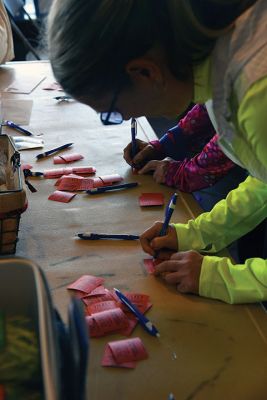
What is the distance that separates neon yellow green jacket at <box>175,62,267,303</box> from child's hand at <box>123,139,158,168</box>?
314 millimetres

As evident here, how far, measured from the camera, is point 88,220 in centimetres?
107

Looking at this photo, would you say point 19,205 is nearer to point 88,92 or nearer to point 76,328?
point 88,92

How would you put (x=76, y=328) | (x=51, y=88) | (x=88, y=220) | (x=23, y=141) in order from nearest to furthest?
(x=76, y=328) < (x=88, y=220) < (x=23, y=141) < (x=51, y=88)

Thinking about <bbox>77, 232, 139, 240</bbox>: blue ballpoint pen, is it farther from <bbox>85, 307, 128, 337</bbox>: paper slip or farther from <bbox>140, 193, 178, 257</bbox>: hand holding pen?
<bbox>85, 307, 128, 337</bbox>: paper slip

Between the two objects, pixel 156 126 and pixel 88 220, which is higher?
pixel 88 220

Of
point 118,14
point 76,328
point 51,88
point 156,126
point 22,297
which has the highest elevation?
point 118,14

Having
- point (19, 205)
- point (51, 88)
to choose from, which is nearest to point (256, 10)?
point (19, 205)

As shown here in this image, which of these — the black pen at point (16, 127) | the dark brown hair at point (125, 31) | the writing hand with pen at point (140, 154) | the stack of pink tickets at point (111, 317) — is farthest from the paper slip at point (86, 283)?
the black pen at point (16, 127)

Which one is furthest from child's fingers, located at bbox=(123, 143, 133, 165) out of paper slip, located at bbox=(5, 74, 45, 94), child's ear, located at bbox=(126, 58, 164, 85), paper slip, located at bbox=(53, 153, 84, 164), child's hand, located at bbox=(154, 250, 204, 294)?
paper slip, located at bbox=(5, 74, 45, 94)

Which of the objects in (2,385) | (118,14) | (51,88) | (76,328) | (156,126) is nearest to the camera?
(76,328)

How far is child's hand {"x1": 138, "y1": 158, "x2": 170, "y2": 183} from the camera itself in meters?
1.21

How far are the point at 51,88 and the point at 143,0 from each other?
1187 millimetres

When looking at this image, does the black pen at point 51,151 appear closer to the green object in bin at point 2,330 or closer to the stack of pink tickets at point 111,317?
the stack of pink tickets at point 111,317

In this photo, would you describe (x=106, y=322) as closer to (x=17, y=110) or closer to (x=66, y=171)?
(x=66, y=171)
